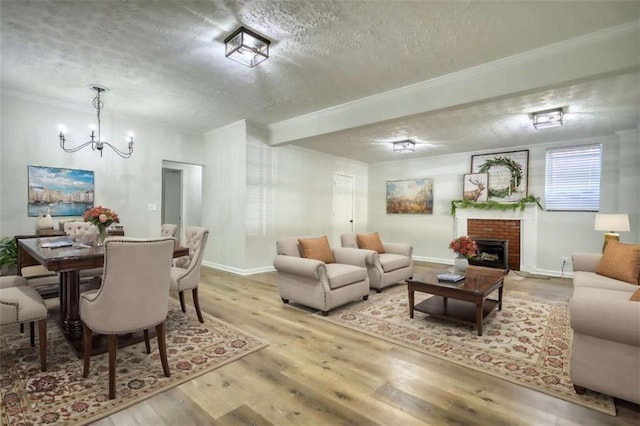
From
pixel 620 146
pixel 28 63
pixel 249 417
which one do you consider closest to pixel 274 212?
pixel 28 63

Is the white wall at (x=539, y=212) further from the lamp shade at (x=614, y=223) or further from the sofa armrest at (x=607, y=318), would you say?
the sofa armrest at (x=607, y=318)

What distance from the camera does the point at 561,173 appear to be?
18.8 feet

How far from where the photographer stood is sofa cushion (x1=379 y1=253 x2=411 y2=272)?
4.36m

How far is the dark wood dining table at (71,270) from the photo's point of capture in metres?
2.15

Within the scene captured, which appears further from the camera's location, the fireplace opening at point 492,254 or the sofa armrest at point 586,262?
the fireplace opening at point 492,254

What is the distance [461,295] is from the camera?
2973mm

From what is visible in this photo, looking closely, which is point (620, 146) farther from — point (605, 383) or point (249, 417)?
point (249, 417)

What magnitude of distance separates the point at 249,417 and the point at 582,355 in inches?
81.3

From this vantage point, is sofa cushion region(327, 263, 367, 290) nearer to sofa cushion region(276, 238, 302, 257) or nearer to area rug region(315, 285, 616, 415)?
area rug region(315, 285, 616, 415)

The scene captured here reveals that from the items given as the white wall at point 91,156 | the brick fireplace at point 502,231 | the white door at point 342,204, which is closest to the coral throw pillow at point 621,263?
the brick fireplace at point 502,231

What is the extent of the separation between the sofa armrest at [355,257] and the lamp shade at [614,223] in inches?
128

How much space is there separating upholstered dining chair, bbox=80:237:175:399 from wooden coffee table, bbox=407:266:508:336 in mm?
2399

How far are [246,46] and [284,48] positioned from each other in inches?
15.4

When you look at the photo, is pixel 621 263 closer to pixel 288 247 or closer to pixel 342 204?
pixel 288 247
